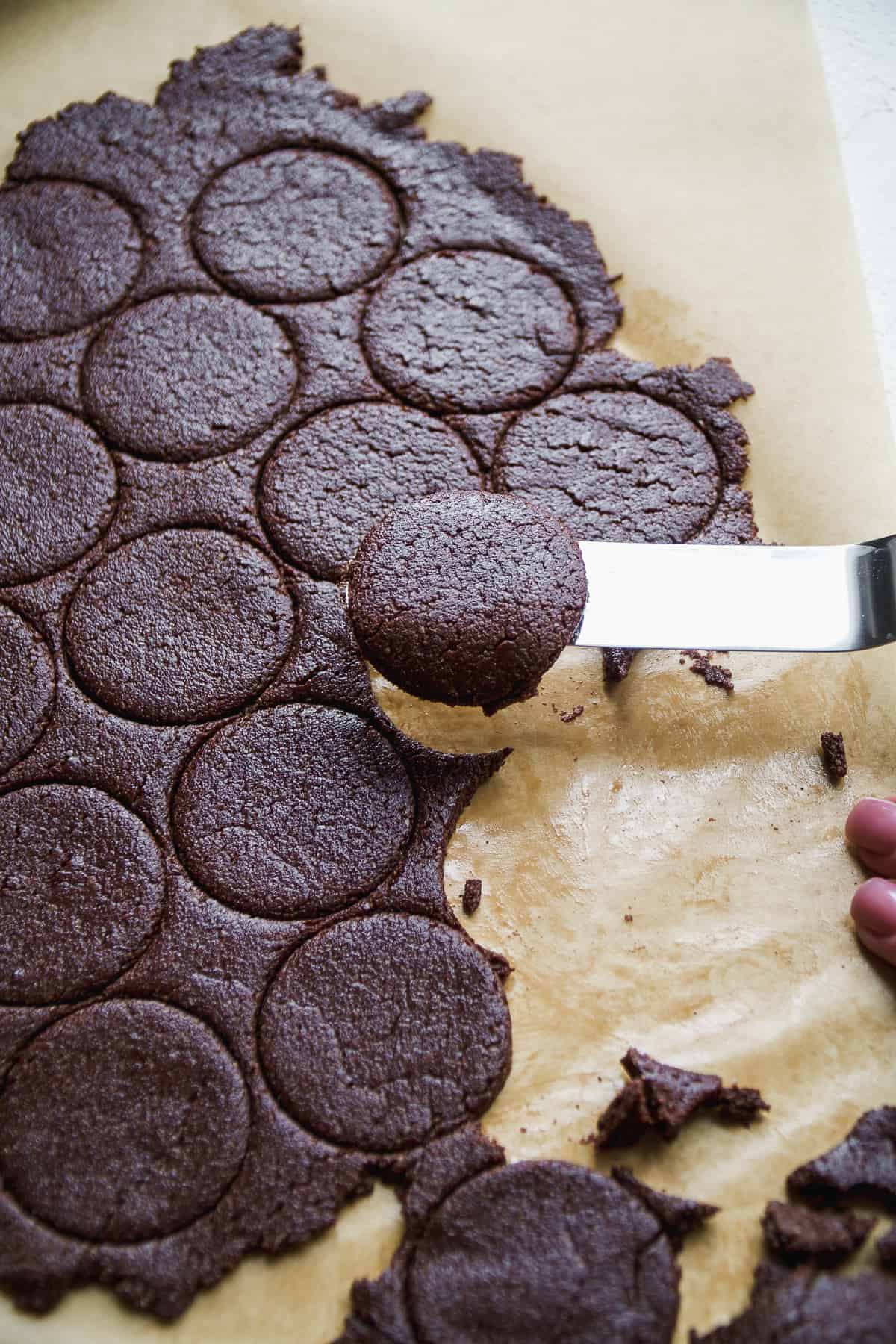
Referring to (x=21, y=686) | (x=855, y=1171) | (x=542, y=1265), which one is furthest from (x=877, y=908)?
(x=21, y=686)

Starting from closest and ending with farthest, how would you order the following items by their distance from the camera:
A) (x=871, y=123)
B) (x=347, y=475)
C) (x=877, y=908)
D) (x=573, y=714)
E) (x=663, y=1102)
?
(x=663, y=1102)
(x=877, y=908)
(x=573, y=714)
(x=347, y=475)
(x=871, y=123)

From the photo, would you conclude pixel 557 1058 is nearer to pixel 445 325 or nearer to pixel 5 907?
pixel 5 907

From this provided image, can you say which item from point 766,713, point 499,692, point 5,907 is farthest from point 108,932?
point 766,713

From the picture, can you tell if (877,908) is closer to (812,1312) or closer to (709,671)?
(709,671)

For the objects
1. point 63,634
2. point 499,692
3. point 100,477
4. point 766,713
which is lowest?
point 766,713

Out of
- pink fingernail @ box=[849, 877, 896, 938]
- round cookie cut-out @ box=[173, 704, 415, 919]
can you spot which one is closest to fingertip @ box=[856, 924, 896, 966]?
pink fingernail @ box=[849, 877, 896, 938]

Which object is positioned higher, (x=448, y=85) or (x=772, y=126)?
(x=448, y=85)

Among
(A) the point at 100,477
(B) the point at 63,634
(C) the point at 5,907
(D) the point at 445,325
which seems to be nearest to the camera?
(C) the point at 5,907
